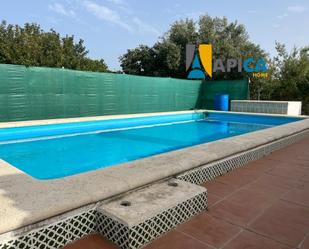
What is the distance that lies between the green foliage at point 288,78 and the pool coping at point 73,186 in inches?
421

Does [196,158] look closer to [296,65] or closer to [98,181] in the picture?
[98,181]

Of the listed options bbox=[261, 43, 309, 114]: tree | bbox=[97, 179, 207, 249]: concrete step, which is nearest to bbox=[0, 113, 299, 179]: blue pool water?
bbox=[97, 179, 207, 249]: concrete step

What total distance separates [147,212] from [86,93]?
25.6ft

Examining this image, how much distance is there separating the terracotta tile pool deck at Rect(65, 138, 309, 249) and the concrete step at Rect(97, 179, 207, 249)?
0.20 ft

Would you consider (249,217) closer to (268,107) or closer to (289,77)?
(268,107)

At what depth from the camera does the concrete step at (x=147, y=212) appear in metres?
1.68

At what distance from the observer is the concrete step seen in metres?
1.68

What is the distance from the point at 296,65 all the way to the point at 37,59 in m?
12.5

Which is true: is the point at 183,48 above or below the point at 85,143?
above

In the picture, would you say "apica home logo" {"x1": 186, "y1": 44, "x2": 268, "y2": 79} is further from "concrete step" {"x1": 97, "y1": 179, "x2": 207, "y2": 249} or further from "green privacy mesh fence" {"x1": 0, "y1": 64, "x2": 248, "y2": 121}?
"concrete step" {"x1": 97, "y1": 179, "x2": 207, "y2": 249}

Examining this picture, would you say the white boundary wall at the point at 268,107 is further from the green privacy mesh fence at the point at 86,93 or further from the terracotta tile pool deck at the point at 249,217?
the terracotta tile pool deck at the point at 249,217

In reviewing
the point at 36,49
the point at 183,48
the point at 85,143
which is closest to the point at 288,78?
the point at 183,48

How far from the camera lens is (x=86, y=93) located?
9.03 meters

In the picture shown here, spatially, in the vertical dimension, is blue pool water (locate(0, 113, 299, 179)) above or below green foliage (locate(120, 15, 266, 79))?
below
